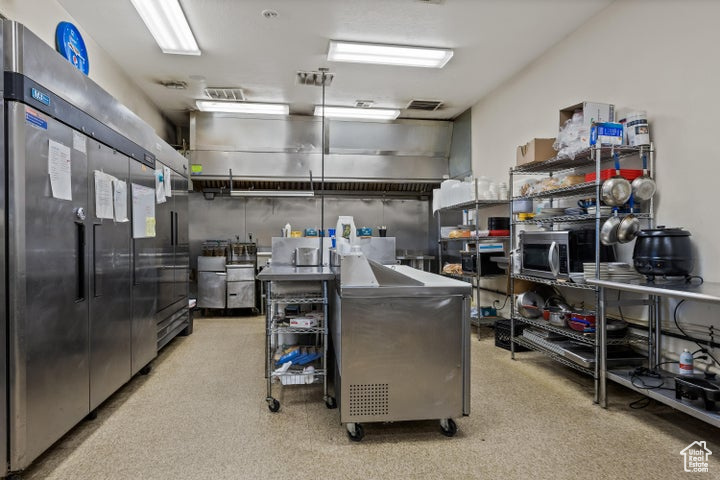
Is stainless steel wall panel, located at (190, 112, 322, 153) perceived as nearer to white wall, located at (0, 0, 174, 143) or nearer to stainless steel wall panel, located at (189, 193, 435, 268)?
white wall, located at (0, 0, 174, 143)

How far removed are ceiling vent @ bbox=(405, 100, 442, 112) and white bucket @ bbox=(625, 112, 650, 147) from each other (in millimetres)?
2957

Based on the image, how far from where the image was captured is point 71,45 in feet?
10.5

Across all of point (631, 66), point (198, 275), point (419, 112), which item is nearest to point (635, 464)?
point (631, 66)

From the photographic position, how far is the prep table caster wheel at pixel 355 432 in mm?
2211

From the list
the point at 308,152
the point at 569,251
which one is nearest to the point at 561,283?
the point at 569,251

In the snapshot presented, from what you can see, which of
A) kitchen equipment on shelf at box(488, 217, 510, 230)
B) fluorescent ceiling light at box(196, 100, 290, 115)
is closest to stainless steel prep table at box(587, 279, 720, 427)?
kitchen equipment on shelf at box(488, 217, 510, 230)

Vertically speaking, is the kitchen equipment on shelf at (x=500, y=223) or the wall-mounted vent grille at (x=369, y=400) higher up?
the kitchen equipment on shelf at (x=500, y=223)

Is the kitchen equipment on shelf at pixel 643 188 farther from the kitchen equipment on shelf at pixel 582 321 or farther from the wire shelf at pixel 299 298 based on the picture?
the wire shelf at pixel 299 298

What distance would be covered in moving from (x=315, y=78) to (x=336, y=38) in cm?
99

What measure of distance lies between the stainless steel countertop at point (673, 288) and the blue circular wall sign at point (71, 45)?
13.6 ft

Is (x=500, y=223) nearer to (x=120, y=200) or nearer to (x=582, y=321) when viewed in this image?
(x=582, y=321)

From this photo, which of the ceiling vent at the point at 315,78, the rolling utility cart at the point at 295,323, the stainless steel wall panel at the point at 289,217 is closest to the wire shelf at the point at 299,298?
the rolling utility cart at the point at 295,323

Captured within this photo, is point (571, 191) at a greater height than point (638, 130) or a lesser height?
lesser

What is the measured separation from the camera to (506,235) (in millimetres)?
4492
